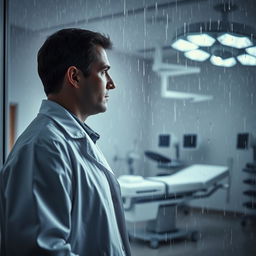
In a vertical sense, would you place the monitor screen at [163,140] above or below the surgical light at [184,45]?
below

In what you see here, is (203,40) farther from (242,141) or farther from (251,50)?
(242,141)

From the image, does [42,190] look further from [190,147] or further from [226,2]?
[190,147]

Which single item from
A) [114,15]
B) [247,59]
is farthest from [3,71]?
[247,59]

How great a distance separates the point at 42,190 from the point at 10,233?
0.11 meters

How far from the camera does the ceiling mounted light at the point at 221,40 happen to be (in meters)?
1.59

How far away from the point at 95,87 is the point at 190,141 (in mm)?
1601

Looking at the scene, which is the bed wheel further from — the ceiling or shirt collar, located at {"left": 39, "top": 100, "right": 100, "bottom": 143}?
shirt collar, located at {"left": 39, "top": 100, "right": 100, "bottom": 143}

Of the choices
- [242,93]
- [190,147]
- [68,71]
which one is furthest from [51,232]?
[190,147]

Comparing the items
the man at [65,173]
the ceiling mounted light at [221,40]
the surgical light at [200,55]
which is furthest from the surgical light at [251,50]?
the man at [65,173]

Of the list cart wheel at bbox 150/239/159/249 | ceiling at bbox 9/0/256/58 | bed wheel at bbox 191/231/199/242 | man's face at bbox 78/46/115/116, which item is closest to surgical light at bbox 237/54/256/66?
ceiling at bbox 9/0/256/58

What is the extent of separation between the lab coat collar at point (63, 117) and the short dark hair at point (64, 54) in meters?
0.05

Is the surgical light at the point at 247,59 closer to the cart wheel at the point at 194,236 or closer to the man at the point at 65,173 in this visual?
the man at the point at 65,173

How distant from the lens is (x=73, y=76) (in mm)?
895

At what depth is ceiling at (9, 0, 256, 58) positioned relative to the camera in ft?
6.02
